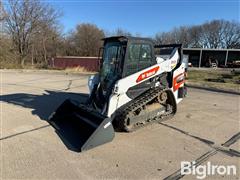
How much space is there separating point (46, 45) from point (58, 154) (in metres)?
31.4

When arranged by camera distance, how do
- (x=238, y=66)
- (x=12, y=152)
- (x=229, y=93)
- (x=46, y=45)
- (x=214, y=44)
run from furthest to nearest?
1. (x=214, y=44)
2. (x=238, y=66)
3. (x=46, y=45)
4. (x=229, y=93)
5. (x=12, y=152)

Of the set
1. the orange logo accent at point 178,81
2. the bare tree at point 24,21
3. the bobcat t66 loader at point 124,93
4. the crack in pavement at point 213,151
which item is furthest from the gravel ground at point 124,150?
the bare tree at point 24,21

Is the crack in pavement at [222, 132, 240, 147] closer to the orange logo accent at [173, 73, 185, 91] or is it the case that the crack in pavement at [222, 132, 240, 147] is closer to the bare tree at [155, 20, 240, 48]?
the orange logo accent at [173, 73, 185, 91]

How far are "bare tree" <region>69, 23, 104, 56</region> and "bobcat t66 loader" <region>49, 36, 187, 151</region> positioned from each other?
35.5 metres

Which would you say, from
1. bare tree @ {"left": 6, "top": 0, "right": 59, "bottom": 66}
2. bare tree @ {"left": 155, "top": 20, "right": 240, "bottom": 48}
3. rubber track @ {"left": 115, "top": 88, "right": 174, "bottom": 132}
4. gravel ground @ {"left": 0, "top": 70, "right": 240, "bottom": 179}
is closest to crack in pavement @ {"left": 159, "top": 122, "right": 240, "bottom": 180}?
gravel ground @ {"left": 0, "top": 70, "right": 240, "bottom": 179}

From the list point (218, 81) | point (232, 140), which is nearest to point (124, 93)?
point (232, 140)

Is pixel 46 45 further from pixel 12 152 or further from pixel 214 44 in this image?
pixel 214 44

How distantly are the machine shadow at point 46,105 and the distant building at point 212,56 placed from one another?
3421 cm

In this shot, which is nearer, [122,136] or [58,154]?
[58,154]

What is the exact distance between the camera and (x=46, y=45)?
32812 mm

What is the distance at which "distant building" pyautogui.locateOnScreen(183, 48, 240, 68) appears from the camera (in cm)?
3916

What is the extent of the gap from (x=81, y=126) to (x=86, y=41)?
124ft

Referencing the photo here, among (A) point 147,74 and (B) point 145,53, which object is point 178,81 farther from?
(B) point 145,53

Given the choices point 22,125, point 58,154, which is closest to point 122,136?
point 58,154
